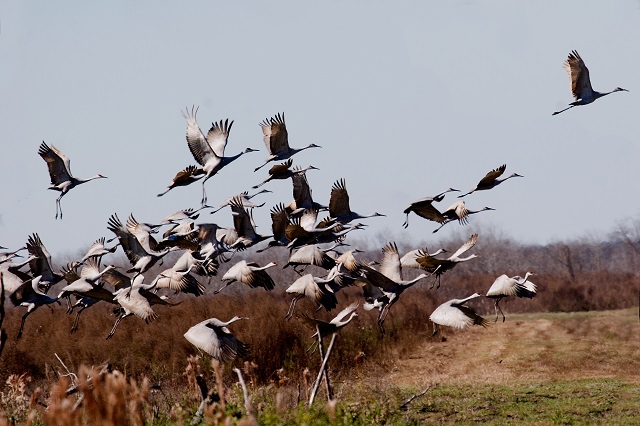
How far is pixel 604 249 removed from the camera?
9556 centimetres

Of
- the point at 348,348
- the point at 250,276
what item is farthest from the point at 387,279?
the point at 348,348

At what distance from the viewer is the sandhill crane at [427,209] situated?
11.2 metres

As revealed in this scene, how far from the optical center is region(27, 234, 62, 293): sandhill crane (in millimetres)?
11523

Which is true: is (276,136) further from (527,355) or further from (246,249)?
(527,355)

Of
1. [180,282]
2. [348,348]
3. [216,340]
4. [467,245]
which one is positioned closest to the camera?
[216,340]

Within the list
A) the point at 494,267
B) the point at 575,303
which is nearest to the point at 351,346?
the point at 575,303

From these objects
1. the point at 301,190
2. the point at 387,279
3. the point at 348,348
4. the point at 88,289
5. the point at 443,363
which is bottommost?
the point at 443,363

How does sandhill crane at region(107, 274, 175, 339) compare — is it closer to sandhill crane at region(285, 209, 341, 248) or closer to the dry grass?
sandhill crane at region(285, 209, 341, 248)

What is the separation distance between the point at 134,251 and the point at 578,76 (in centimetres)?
572

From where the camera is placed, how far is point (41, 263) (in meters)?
11.6

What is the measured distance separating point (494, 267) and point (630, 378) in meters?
54.4

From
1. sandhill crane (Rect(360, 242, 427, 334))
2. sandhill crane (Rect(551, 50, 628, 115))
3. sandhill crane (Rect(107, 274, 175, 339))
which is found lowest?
sandhill crane (Rect(360, 242, 427, 334))

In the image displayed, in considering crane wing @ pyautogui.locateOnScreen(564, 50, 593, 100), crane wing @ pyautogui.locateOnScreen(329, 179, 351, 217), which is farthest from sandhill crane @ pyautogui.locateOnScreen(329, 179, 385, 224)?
crane wing @ pyautogui.locateOnScreen(564, 50, 593, 100)

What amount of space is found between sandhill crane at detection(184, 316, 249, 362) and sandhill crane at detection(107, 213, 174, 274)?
2347mm
